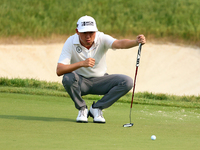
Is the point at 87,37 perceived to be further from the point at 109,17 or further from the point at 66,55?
the point at 109,17

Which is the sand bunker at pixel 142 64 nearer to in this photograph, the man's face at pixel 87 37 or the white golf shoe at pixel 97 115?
the white golf shoe at pixel 97 115

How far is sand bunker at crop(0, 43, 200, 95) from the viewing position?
12152 mm

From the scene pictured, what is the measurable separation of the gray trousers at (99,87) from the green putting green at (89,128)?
0.83 feet

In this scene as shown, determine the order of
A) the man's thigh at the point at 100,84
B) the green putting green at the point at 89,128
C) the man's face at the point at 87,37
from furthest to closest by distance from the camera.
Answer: the man's thigh at the point at 100,84
the man's face at the point at 87,37
the green putting green at the point at 89,128

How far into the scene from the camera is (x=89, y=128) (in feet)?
13.9

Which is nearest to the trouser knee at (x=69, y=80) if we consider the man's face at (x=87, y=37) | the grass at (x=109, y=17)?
the man's face at (x=87, y=37)

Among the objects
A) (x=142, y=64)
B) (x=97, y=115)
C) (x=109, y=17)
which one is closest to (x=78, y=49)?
(x=97, y=115)

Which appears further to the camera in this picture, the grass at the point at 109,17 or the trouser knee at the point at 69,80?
the grass at the point at 109,17

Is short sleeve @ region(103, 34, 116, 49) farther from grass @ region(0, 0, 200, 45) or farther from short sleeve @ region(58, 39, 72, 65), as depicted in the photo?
grass @ region(0, 0, 200, 45)

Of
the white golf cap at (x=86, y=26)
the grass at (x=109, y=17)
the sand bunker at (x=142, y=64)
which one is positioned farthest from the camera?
the grass at (x=109, y=17)

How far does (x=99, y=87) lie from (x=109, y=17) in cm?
933

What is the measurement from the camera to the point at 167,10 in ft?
47.7

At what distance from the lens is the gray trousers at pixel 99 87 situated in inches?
193

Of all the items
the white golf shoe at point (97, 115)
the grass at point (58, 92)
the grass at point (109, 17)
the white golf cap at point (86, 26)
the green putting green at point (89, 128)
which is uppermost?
the grass at point (109, 17)
